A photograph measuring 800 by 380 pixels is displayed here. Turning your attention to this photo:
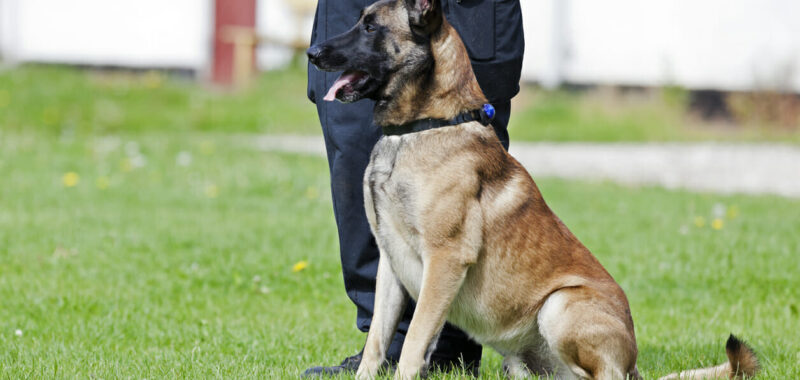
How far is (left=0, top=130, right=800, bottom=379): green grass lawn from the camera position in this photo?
3.77 m

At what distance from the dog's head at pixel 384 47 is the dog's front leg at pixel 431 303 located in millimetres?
622

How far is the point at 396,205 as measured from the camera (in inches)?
122

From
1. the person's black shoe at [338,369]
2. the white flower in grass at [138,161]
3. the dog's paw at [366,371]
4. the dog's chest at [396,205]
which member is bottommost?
the white flower in grass at [138,161]

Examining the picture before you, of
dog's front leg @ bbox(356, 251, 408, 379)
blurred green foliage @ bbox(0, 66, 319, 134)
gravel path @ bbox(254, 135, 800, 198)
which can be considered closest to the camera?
dog's front leg @ bbox(356, 251, 408, 379)

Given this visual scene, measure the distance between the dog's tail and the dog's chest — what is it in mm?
1001

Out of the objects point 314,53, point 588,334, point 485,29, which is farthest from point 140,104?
point 588,334

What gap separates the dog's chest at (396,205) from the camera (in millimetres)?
3100

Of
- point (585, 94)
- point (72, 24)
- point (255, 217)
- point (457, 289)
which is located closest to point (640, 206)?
point (255, 217)

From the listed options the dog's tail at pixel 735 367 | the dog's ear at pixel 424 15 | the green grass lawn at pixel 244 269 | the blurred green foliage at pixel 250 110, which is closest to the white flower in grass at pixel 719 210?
the green grass lawn at pixel 244 269

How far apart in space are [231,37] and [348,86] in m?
12.5

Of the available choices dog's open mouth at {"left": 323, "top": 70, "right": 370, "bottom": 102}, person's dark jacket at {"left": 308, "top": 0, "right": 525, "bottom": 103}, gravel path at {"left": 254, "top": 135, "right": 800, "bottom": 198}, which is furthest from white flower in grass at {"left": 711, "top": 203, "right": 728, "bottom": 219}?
dog's open mouth at {"left": 323, "top": 70, "right": 370, "bottom": 102}

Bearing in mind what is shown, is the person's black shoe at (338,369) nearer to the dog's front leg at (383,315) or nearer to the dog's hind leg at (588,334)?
the dog's front leg at (383,315)

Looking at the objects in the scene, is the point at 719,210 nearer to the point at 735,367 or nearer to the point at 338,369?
the point at 735,367

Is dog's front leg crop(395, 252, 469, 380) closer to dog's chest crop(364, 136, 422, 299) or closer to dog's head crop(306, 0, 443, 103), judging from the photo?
dog's chest crop(364, 136, 422, 299)
